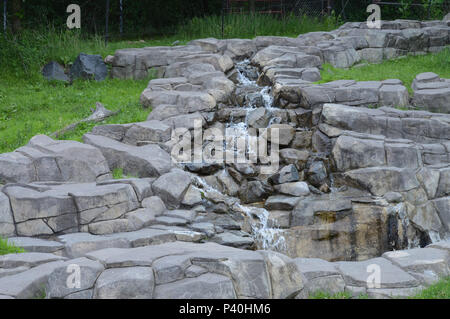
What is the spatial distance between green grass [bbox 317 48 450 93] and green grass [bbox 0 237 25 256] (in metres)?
9.04

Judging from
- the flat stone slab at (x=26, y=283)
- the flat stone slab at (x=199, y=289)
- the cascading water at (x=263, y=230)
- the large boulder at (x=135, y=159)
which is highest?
the large boulder at (x=135, y=159)

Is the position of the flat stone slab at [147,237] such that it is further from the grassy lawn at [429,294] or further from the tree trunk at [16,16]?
the tree trunk at [16,16]

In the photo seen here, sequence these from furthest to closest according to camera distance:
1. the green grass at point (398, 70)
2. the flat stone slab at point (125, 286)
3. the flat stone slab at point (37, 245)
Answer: the green grass at point (398, 70), the flat stone slab at point (37, 245), the flat stone slab at point (125, 286)

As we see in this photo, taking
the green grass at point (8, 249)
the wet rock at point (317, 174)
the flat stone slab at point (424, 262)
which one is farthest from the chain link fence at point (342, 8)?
the green grass at point (8, 249)

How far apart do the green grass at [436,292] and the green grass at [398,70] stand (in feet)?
25.9

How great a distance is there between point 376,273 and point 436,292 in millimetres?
778

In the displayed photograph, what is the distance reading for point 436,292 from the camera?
230 inches

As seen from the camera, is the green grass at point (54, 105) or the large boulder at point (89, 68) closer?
the green grass at point (54, 105)

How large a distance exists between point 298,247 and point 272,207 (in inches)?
34.0

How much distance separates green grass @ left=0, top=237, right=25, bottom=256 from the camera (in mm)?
6582

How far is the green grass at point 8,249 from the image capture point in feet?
21.6

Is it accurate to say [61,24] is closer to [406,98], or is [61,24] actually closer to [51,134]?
[51,134]

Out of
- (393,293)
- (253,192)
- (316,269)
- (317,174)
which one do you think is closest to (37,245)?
(316,269)
